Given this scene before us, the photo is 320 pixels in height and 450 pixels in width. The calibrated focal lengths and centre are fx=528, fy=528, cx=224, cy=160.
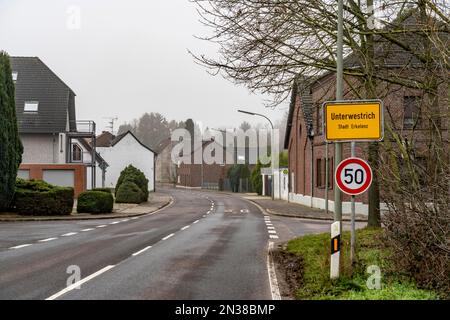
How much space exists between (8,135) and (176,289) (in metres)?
19.5

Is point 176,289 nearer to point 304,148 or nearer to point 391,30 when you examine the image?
point 391,30

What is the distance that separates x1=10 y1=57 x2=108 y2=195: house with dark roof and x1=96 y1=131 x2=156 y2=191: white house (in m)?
24.6

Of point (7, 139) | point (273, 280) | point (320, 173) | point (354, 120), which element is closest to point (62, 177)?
point (7, 139)

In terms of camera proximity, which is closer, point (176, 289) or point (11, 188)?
point (176, 289)

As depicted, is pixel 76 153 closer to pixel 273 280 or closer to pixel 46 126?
pixel 46 126

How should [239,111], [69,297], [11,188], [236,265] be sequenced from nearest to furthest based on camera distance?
[69,297]
[236,265]
[11,188]
[239,111]

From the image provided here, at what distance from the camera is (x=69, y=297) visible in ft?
24.4

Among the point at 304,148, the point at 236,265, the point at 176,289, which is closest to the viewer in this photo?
the point at 176,289

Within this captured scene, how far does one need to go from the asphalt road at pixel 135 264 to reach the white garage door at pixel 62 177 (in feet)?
73.0

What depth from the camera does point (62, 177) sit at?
4094 cm

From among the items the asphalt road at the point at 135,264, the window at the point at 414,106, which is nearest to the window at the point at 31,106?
the asphalt road at the point at 135,264

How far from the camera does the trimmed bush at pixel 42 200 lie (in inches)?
979

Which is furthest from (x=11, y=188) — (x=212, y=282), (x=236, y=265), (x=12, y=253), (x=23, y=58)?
(x=23, y=58)

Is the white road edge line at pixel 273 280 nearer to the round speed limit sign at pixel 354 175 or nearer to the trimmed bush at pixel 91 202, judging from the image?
the round speed limit sign at pixel 354 175
